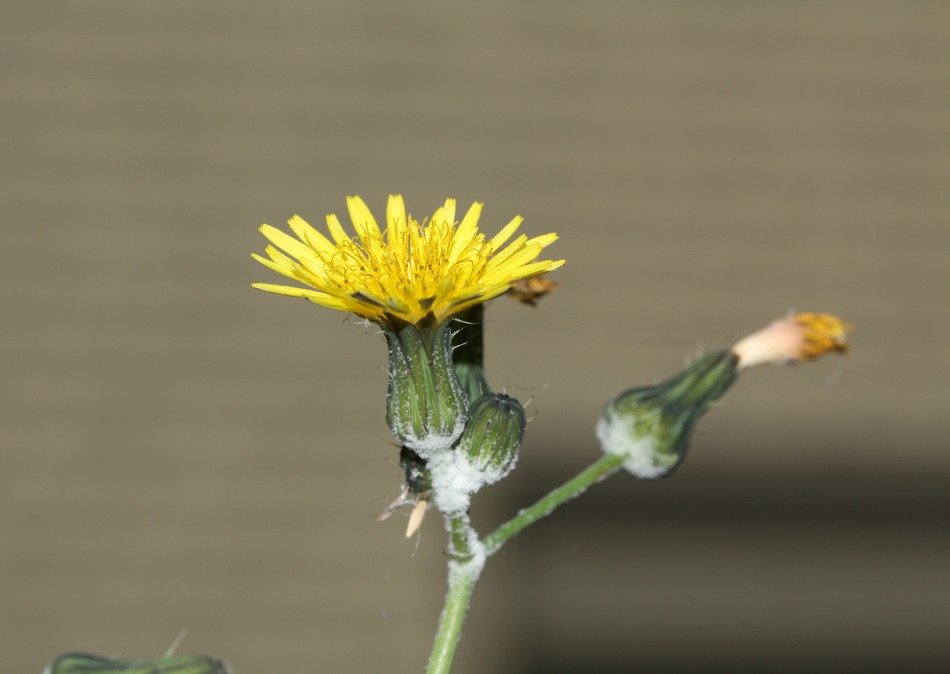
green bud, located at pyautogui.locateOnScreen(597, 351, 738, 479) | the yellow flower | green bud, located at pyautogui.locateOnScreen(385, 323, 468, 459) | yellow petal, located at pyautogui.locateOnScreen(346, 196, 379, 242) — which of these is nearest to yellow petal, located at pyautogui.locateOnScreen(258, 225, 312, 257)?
the yellow flower

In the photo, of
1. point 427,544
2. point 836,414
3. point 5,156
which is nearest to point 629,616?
point 427,544

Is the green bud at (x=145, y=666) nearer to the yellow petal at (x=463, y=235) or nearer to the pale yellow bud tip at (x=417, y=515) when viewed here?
the pale yellow bud tip at (x=417, y=515)

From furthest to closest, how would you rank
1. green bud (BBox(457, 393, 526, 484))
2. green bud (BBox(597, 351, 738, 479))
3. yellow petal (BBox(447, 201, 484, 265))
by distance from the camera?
green bud (BBox(597, 351, 738, 479)) < yellow petal (BBox(447, 201, 484, 265)) < green bud (BBox(457, 393, 526, 484))

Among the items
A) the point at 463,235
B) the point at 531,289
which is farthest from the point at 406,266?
the point at 531,289

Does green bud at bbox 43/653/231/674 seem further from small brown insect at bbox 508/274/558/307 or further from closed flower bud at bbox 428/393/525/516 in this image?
small brown insect at bbox 508/274/558/307

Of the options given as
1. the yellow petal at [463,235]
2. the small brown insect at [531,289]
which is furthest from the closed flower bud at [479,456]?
the small brown insect at [531,289]

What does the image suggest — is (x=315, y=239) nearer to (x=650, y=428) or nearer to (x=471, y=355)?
(x=471, y=355)
